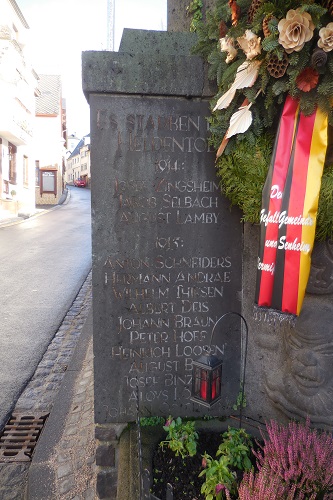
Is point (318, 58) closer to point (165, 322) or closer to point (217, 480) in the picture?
point (165, 322)

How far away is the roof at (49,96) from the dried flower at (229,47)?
1700 inches

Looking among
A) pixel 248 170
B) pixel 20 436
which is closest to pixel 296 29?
pixel 248 170

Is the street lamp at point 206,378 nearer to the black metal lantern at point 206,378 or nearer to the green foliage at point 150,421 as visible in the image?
the black metal lantern at point 206,378

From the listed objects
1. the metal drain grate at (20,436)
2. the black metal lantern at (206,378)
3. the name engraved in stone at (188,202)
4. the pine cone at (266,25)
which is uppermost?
the pine cone at (266,25)

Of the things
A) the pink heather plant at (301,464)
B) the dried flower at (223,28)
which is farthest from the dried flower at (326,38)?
the pink heather plant at (301,464)

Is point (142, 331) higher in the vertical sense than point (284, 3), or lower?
lower

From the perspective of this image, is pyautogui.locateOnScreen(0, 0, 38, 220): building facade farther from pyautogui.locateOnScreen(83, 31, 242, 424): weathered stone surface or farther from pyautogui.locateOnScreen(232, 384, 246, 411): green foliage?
pyautogui.locateOnScreen(232, 384, 246, 411): green foliage

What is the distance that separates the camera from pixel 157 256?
3223mm

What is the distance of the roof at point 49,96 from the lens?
4356 cm

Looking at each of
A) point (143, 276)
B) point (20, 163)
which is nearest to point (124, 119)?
point (143, 276)

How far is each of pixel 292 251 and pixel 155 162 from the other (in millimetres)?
1238

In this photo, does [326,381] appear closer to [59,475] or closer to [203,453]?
[203,453]

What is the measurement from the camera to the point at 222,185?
3.08 metres

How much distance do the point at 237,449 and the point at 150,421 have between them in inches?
32.5
